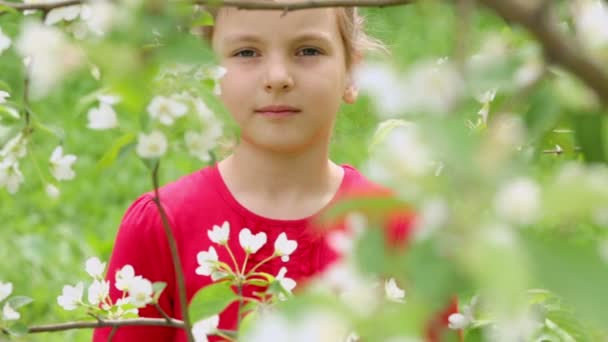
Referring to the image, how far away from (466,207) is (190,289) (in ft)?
4.40

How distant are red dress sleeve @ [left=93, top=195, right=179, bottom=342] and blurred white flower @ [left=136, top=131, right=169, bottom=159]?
3.01 ft

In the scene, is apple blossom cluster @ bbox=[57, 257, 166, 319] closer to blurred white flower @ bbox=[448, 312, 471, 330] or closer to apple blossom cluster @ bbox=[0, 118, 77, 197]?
apple blossom cluster @ bbox=[0, 118, 77, 197]

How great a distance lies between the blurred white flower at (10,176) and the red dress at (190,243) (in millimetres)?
686

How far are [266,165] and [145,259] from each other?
268 mm

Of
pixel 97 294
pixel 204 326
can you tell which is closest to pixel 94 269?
pixel 97 294

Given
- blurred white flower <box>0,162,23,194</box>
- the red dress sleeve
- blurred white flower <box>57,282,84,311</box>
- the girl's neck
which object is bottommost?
the red dress sleeve

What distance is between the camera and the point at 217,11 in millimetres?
1859

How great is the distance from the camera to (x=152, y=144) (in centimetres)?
98

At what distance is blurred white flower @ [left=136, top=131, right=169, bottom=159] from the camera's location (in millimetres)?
980

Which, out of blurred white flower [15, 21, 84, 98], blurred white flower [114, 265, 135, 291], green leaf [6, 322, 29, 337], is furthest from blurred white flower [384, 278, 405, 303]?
blurred white flower [15, 21, 84, 98]

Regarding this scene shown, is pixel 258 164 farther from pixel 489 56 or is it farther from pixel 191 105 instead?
pixel 489 56

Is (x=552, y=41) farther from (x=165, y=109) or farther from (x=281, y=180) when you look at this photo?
(x=281, y=180)

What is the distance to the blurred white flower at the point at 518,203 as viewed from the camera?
1.95ft

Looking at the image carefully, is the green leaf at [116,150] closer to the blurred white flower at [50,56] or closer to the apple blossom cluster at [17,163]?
the apple blossom cluster at [17,163]
